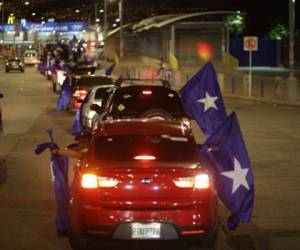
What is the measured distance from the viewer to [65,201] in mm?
8680

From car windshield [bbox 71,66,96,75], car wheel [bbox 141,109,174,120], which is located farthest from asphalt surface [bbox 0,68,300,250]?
car windshield [bbox 71,66,96,75]

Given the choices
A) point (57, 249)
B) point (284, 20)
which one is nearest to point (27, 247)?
point (57, 249)

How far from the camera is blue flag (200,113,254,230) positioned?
8758 millimetres

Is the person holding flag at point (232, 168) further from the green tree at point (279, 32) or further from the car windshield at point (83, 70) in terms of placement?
the green tree at point (279, 32)

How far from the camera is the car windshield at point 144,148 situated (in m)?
7.84

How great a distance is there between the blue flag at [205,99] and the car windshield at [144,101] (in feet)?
3.44

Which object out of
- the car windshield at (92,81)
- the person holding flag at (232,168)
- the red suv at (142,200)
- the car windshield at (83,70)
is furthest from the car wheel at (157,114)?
the car windshield at (83,70)

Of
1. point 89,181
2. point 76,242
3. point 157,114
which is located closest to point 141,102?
point 157,114

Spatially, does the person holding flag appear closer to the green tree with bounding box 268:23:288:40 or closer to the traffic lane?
the traffic lane

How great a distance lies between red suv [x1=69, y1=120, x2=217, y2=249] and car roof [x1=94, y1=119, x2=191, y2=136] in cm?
37

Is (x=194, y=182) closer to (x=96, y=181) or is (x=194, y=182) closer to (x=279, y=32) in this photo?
(x=96, y=181)

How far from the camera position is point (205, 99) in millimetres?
15414

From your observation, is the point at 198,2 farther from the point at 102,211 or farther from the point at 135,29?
the point at 102,211

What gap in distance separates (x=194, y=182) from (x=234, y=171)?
4.18 ft
